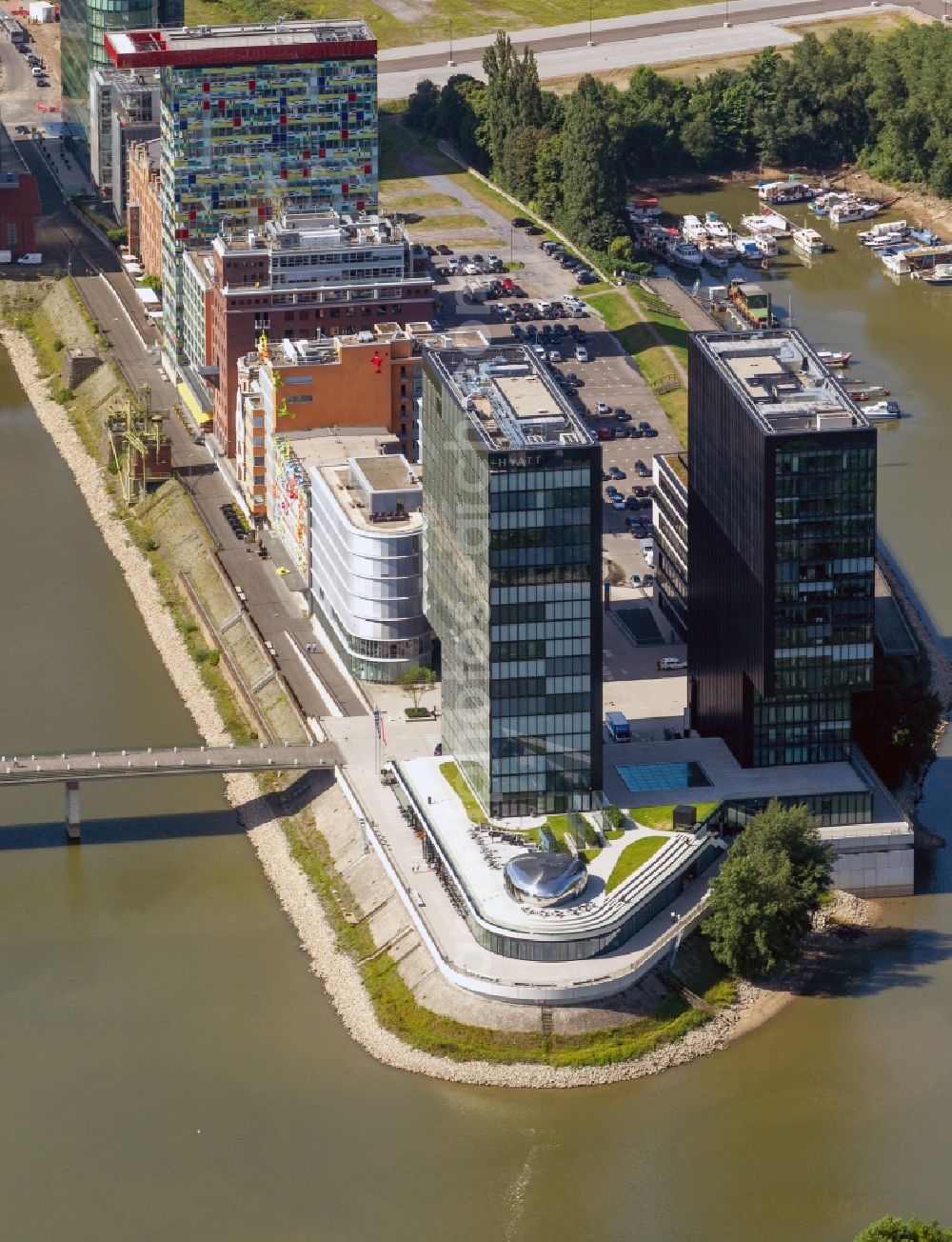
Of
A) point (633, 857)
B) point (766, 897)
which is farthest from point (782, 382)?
point (766, 897)

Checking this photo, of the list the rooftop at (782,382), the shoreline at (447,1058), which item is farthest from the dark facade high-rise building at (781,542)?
the shoreline at (447,1058)

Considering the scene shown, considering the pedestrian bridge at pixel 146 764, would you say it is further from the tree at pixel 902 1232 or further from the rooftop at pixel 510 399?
the tree at pixel 902 1232

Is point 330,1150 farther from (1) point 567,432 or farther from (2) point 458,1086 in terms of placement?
(1) point 567,432

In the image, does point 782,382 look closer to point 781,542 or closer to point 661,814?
point 781,542

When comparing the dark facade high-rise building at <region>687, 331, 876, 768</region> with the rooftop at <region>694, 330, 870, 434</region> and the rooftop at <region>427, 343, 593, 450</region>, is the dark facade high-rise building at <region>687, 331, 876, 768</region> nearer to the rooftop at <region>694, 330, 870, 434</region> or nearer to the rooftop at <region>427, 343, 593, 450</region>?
the rooftop at <region>694, 330, 870, 434</region>

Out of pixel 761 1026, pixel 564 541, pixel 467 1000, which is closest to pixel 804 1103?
pixel 761 1026

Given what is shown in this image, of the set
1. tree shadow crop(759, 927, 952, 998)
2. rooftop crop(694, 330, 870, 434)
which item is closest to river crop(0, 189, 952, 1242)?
tree shadow crop(759, 927, 952, 998)
